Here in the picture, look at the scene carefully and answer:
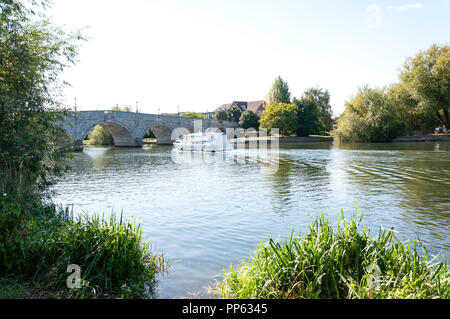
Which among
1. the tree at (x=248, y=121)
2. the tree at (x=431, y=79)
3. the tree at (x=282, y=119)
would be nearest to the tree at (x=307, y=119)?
the tree at (x=282, y=119)

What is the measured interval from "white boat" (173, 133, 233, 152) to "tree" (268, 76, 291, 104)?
3959cm

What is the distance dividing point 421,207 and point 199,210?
22.2 feet

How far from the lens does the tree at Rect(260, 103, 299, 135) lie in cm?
6462

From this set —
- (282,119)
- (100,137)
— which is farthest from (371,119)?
(100,137)

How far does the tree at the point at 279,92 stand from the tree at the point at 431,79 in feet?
98.7

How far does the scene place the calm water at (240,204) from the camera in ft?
23.5

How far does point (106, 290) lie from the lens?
15.6 ft

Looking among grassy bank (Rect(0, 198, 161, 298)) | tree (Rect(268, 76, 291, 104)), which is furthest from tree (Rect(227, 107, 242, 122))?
grassy bank (Rect(0, 198, 161, 298))

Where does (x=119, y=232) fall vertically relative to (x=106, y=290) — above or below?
above

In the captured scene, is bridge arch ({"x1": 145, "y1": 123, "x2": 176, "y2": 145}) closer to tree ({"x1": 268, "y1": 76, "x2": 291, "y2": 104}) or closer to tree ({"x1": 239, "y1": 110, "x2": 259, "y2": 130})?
tree ({"x1": 239, "y1": 110, "x2": 259, "y2": 130})

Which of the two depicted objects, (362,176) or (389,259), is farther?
(362,176)

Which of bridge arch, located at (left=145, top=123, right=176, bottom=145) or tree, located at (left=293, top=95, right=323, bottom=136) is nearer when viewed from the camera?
bridge arch, located at (left=145, top=123, right=176, bottom=145)
